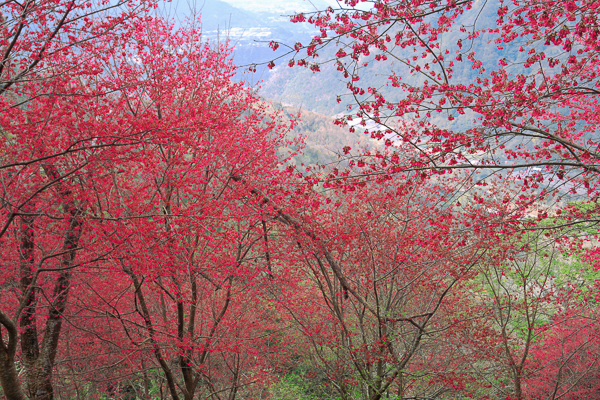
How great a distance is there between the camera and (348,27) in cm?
351

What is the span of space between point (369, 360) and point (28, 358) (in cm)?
591

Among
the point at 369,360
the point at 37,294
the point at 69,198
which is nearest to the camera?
the point at 69,198

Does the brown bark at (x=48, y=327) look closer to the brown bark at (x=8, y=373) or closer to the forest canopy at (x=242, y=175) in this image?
the forest canopy at (x=242, y=175)

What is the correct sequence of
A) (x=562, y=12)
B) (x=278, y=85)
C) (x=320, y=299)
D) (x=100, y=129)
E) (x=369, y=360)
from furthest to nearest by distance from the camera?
(x=278, y=85), (x=320, y=299), (x=369, y=360), (x=100, y=129), (x=562, y=12)

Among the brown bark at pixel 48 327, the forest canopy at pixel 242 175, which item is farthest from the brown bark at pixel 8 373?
the brown bark at pixel 48 327

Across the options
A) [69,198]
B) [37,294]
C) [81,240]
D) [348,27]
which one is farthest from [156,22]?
[37,294]

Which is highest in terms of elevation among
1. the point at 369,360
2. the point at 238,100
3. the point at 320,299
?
the point at 238,100

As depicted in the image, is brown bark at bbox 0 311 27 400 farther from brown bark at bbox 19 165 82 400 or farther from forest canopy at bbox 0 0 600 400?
brown bark at bbox 19 165 82 400

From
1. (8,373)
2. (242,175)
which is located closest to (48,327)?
(8,373)

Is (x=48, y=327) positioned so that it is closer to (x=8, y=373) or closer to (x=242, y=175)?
(x=8, y=373)

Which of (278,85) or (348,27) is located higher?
(278,85)

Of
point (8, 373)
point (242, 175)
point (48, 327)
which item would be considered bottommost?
point (8, 373)

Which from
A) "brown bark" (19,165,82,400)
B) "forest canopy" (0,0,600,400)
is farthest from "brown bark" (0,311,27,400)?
"brown bark" (19,165,82,400)

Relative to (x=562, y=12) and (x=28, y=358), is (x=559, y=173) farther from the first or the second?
(x=28, y=358)
